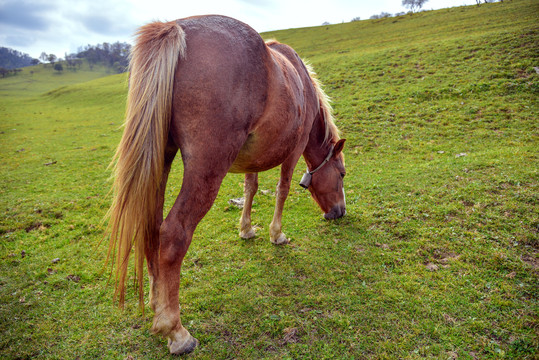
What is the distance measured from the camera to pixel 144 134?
2535 millimetres

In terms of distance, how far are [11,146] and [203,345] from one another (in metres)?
18.9

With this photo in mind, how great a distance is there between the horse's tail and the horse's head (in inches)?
130

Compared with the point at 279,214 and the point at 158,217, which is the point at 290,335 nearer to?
the point at 158,217

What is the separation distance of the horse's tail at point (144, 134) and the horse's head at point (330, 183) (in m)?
3.30

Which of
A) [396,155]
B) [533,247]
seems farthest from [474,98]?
[533,247]

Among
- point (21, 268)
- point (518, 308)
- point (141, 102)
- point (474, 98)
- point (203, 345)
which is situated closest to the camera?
point (141, 102)

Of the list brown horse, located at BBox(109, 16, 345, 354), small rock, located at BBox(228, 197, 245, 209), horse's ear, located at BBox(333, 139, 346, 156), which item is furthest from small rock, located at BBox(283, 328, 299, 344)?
small rock, located at BBox(228, 197, 245, 209)

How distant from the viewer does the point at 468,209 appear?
5445 millimetres

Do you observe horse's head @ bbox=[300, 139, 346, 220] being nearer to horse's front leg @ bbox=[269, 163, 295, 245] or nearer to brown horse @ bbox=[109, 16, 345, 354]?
horse's front leg @ bbox=[269, 163, 295, 245]

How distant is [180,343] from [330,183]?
3.75 meters

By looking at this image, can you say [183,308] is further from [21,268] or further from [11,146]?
[11,146]

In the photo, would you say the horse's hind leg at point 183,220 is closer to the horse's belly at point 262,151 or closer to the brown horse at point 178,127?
the brown horse at point 178,127

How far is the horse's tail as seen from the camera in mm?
2527

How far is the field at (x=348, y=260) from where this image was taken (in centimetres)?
306
